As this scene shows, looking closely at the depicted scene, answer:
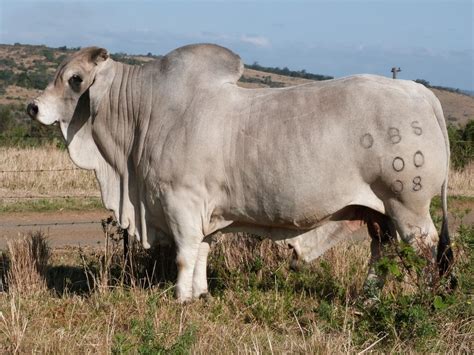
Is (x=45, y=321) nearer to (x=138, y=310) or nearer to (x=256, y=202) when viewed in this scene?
(x=138, y=310)

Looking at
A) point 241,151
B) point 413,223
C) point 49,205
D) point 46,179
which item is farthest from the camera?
point 46,179

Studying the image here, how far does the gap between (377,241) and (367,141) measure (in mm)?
1067

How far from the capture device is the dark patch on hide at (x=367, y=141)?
20.1 ft

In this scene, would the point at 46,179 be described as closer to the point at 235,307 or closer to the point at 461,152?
the point at 235,307

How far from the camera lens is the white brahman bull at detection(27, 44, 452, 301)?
618cm

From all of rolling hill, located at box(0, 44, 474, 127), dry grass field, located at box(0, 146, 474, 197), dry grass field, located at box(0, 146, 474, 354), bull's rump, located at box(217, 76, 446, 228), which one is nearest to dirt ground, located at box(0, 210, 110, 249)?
dry grass field, located at box(0, 146, 474, 197)

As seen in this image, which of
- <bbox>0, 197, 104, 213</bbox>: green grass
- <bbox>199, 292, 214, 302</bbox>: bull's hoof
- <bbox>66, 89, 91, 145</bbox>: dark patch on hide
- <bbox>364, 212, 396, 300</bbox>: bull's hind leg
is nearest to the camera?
<bbox>364, 212, 396, 300</bbox>: bull's hind leg

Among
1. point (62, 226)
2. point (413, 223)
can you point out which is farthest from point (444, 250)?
point (62, 226)

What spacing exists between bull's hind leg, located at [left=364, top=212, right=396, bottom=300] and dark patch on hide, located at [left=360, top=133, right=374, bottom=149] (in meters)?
0.70

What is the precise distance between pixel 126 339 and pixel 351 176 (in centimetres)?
202

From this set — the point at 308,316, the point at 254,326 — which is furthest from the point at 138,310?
the point at 308,316

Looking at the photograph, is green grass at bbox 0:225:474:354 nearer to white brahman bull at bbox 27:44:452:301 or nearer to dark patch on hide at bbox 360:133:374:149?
white brahman bull at bbox 27:44:452:301

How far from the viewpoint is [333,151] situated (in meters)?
6.18

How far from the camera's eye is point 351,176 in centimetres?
618
